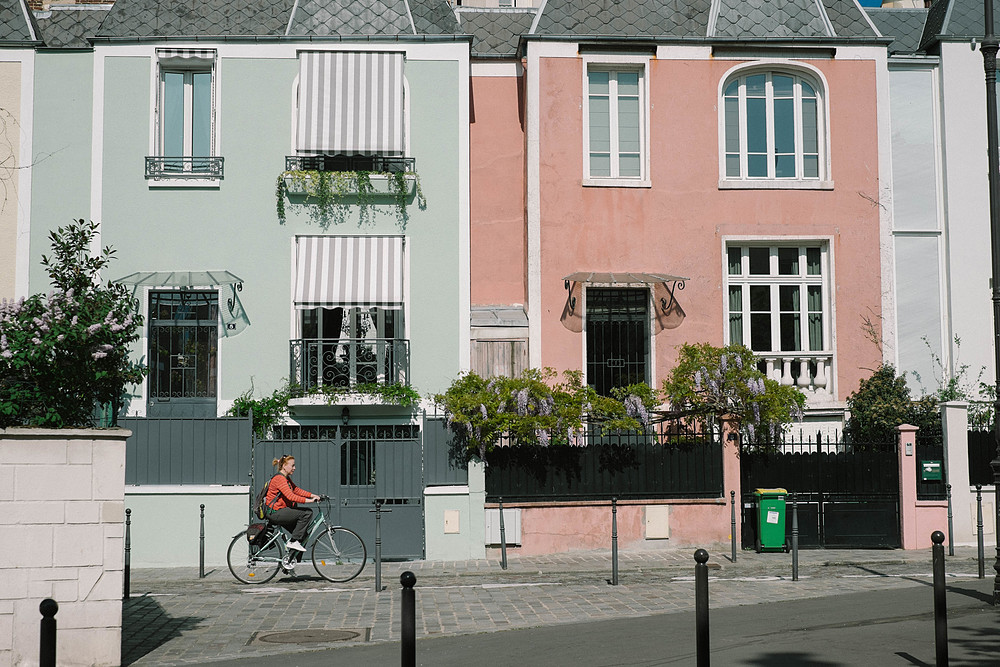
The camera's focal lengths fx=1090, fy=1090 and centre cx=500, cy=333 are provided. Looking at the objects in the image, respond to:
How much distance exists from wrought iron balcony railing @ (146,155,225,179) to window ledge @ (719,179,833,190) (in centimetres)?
964

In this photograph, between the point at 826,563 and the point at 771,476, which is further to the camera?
the point at 771,476

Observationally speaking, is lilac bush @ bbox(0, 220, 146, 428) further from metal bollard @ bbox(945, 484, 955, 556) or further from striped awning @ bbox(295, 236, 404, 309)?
metal bollard @ bbox(945, 484, 955, 556)

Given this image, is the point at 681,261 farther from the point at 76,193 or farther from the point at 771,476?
the point at 76,193

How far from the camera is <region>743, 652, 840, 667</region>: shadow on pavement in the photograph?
9.41 metres

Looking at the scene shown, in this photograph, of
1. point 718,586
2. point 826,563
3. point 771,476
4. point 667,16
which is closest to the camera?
point 718,586

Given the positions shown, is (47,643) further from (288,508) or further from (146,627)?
(288,508)

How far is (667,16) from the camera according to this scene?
2181 cm

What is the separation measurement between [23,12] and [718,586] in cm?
1677

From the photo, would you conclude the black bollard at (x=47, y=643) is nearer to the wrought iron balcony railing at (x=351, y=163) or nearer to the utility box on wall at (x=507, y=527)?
the utility box on wall at (x=507, y=527)

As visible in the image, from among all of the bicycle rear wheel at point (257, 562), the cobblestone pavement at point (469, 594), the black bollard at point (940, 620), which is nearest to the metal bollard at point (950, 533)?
the cobblestone pavement at point (469, 594)

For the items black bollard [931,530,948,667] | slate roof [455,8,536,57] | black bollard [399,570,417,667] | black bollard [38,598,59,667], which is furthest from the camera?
slate roof [455,8,536,57]

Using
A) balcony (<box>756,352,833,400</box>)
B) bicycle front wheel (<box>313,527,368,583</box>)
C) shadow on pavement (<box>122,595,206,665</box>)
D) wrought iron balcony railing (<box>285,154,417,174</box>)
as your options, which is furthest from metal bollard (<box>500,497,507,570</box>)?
wrought iron balcony railing (<box>285,154,417,174</box>)

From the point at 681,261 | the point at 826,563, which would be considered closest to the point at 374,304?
the point at 681,261

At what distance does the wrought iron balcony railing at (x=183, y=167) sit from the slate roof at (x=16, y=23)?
11.1ft
